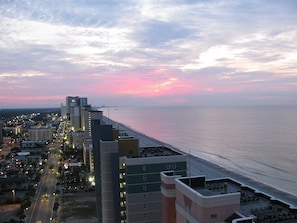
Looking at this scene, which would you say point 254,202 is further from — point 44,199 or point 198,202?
point 44,199

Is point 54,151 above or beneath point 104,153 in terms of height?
beneath

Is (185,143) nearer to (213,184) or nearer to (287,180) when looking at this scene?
(287,180)

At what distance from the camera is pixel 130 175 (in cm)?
2380

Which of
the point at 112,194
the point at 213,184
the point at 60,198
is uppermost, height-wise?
the point at 213,184

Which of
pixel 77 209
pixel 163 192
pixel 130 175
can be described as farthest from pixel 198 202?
pixel 77 209

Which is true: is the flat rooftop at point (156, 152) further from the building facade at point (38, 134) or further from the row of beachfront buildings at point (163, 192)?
the building facade at point (38, 134)

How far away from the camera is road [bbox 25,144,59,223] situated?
134 feet

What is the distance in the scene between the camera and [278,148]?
266 feet

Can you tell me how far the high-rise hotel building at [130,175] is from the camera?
2395cm

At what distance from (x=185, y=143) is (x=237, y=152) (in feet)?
68.7

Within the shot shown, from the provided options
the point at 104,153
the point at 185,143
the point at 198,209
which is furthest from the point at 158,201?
the point at 185,143

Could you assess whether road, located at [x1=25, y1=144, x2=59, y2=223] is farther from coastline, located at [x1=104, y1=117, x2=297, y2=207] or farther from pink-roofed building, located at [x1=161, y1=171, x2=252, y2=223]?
pink-roofed building, located at [x1=161, y1=171, x2=252, y2=223]

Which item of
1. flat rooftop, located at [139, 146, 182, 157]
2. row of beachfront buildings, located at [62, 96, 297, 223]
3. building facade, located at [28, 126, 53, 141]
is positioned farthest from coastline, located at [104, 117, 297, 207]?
building facade, located at [28, 126, 53, 141]

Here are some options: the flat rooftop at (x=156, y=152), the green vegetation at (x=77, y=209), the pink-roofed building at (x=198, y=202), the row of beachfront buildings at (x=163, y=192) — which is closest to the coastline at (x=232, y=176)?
the green vegetation at (x=77, y=209)
